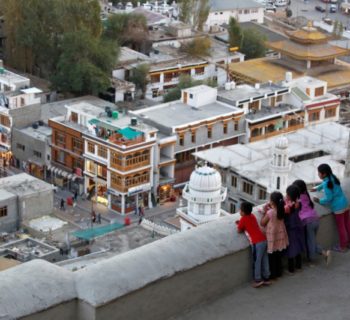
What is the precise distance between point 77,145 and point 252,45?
1720cm

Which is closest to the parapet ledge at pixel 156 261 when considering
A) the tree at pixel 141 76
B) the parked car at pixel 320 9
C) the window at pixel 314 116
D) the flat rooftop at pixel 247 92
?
the flat rooftop at pixel 247 92

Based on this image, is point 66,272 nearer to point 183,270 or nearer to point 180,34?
point 183,270

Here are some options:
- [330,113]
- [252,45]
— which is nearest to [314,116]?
[330,113]

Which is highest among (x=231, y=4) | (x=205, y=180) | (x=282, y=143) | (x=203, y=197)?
(x=205, y=180)

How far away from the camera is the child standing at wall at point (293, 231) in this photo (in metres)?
8.54

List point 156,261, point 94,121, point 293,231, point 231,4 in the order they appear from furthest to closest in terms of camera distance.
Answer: point 231,4, point 94,121, point 293,231, point 156,261

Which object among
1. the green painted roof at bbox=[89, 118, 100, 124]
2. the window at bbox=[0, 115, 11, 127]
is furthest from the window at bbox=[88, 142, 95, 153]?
the window at bbox=[0, 115, 11, 127]

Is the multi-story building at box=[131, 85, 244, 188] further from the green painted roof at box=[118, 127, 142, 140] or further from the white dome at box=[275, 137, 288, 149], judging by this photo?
the white dome at box=[275, 137, 288, 149]

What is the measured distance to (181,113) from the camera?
36.4 metres

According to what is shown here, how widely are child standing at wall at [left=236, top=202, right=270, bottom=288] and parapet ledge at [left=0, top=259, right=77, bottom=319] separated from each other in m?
1.66

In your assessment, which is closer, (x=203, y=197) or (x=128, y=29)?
(x=203, y=197)

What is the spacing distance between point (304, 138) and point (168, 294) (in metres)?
28.3

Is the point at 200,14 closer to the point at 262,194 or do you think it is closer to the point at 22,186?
the point at 262,194

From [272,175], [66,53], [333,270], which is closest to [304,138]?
[272,175]
